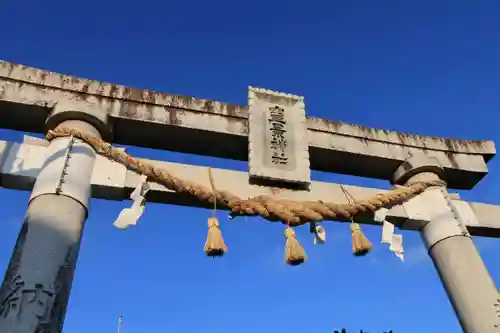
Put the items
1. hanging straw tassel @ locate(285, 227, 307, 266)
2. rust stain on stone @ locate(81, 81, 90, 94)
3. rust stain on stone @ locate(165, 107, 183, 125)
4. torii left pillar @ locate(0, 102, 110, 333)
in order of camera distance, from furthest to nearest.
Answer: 1. rust stain on stone @ locate(165, 107, 183, 125)
2. rust stain on stone @ locate(81, 81, 90, 94)
3. hanging straw tassel @ locate(285, 227, 307, 266)
4. torii left pillar @ locate(0, 102, 110, 333)

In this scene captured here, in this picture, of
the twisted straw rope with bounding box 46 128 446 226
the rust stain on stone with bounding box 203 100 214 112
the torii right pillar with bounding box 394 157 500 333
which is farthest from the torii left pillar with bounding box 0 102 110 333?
the torii right pillar with bounding box 394 157 500 333

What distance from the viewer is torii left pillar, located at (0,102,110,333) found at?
4.12 metres

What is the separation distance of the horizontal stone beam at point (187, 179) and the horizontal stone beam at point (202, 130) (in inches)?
19.5

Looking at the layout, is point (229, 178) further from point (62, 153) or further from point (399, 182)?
point (399, 182)

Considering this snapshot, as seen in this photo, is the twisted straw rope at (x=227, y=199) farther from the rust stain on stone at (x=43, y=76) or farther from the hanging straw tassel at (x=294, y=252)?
the rust stain on stone at (x=43, y=76)

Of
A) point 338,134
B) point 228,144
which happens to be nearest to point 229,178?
point 228,144

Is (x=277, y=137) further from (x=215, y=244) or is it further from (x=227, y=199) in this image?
(x=215, y=244)

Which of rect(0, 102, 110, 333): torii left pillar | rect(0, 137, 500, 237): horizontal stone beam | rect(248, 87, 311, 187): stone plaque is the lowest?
rect(0, 102, 110, 333): torii left pillar

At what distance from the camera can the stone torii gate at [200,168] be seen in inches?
178

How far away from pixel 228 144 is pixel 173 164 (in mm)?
887

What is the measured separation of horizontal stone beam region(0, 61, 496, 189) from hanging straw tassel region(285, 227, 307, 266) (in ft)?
5.11

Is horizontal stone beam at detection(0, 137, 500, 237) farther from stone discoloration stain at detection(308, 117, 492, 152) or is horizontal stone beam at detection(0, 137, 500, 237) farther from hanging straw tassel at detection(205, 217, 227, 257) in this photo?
stone discoloration stain at detection(308, 117, 492, 152)

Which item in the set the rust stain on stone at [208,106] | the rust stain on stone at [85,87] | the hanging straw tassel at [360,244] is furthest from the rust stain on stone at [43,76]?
the hanging straw tassel at [360,244]

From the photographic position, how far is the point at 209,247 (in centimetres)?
508
